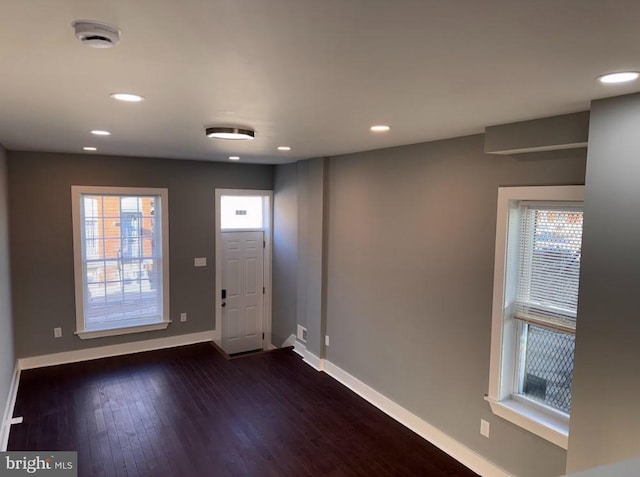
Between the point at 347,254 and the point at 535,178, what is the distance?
2.31 m

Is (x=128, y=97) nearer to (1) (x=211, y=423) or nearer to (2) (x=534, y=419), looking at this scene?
(1) (x=211, y=423)

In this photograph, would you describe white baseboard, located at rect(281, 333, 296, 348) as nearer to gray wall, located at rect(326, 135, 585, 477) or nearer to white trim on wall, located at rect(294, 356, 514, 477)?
white trim on wall, located at rect(294, 356, 514, 477)

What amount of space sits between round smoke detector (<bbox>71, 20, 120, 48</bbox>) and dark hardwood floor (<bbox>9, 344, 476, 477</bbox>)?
10.1ft

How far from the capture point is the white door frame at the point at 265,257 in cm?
613

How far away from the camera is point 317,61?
5.08 feet

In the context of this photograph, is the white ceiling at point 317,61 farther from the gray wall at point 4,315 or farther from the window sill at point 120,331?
the window sill at point 120,331

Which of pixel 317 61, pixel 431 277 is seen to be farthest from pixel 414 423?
pixel 317 61

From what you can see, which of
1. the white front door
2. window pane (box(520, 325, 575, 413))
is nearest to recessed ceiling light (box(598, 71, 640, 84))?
window pane (box(520, 325, 575, 413))

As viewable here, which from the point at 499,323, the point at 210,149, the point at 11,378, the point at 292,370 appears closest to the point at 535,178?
the point at 499,323

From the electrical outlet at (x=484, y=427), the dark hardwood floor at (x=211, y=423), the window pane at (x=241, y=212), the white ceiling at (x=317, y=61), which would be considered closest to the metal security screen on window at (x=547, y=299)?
the electrical outlet at (x=484, y=427)

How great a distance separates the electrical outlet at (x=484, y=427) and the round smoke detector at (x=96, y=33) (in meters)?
3.38

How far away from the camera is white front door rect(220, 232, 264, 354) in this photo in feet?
20.8

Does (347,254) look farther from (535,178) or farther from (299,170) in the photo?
(535,178)

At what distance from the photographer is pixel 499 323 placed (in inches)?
120
